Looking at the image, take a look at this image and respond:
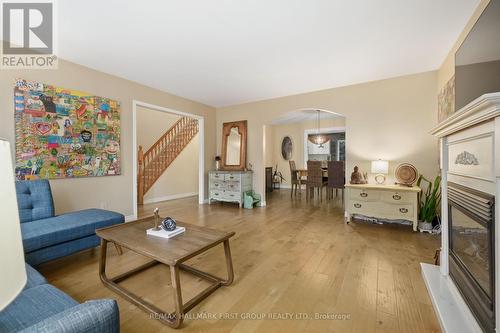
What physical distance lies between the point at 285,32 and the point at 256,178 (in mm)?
3318

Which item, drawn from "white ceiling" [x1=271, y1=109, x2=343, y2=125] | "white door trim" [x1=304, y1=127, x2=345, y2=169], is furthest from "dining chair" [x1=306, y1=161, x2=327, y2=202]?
"white door trim" [x1=304, y1=127, x2=345, y2=169]

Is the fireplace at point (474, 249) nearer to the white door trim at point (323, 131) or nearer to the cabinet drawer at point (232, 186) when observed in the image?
the cabinet drawer at point (232, 186)

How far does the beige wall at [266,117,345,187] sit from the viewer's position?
744 centimetres

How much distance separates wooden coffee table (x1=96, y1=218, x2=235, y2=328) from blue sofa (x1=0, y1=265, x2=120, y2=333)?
1.55 ft

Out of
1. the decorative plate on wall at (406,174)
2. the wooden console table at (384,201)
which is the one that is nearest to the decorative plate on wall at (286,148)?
A: the wooden console table at (384,201)

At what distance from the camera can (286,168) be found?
26.0 feet

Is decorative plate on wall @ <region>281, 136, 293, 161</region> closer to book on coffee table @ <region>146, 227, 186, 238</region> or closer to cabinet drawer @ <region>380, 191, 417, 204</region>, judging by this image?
cabinet drawer @ <region>380, 191, 417, 204</region>

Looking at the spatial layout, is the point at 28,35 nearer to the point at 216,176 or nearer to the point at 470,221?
the point at 216,176

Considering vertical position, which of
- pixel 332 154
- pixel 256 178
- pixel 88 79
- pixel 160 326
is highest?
pixel 88 79

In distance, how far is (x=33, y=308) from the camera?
98 centimetres

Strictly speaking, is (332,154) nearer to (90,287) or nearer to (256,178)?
(256,178)

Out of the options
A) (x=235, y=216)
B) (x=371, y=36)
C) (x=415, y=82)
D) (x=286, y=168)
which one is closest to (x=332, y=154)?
(x=286, y=168)

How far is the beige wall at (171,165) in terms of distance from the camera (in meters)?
5.64

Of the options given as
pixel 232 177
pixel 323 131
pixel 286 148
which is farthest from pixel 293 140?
pixel 232 177
